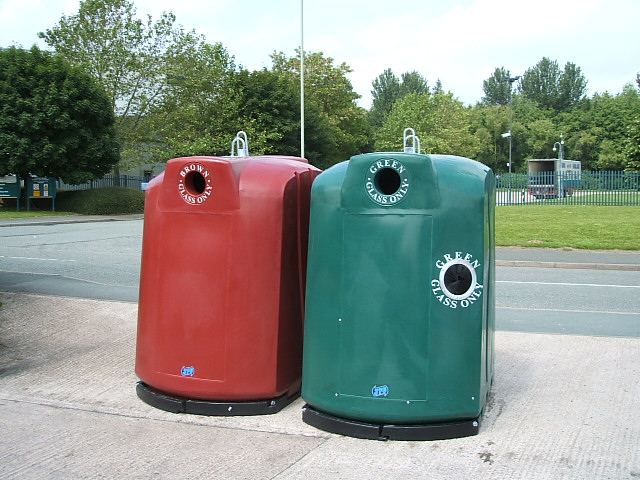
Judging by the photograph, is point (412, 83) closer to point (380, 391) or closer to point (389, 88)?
point (389, 88)

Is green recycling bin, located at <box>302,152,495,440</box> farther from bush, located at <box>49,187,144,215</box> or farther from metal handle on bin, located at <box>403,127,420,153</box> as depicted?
bush, located at <box>49,187,144,215</box>

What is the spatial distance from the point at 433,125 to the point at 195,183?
193ft

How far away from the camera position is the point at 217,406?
4461 mm

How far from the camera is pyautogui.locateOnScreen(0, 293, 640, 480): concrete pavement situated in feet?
11.9

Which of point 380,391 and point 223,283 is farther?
point 223,283

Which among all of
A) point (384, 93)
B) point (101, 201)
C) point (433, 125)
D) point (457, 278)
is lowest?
point (457, 278)

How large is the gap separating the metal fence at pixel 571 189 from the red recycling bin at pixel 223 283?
32.0 meters

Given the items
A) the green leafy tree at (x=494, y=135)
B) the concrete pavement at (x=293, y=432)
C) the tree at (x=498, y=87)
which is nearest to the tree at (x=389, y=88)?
the tree at (x=498, y=87)

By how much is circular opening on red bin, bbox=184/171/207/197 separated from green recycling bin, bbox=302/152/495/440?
0.97 meters

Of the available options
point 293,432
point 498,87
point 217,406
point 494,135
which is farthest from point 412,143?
point 498,87

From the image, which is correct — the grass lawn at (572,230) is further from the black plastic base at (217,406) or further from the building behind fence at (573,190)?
the black plastic base at (217,406)

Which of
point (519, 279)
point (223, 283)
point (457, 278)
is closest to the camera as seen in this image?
point (457, 278)

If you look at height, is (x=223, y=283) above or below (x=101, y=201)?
below

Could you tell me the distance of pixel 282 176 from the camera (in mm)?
4473
